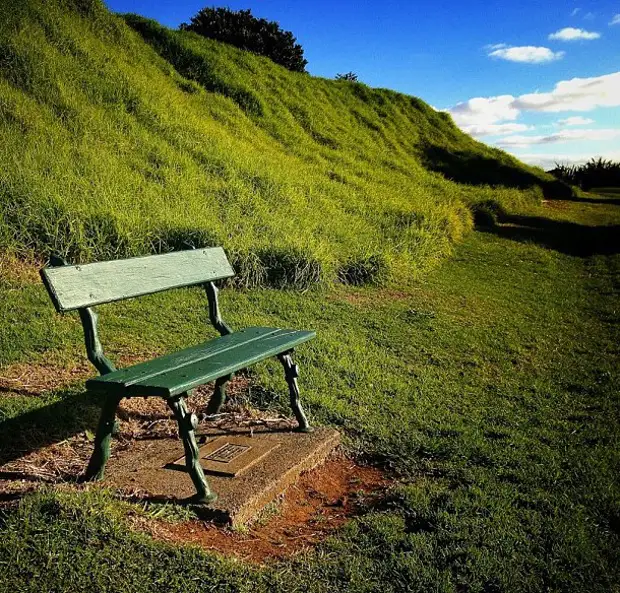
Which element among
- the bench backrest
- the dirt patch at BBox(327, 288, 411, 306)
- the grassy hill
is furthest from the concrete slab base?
the dirt patch at BBox(327, 288, 411, 306)

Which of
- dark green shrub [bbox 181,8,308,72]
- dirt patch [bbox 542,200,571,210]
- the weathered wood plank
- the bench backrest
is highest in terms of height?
dark green shrub [bbox 181,8,308,72]

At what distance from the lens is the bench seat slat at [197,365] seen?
2953mm

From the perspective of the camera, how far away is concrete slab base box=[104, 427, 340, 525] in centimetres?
309

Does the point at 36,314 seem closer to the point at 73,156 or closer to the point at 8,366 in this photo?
the point at 8,366

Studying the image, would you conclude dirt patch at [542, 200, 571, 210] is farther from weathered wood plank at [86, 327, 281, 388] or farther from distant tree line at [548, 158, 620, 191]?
weathered wood plank at [86, 327, 281, 388]

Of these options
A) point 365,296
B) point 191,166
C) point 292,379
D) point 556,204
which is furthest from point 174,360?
point 556,204

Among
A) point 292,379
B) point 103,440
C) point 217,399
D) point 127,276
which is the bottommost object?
point 217,399

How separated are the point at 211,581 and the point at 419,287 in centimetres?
685

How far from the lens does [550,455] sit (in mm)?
3889

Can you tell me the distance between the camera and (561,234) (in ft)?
52.5

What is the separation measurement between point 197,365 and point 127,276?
0.74 meters

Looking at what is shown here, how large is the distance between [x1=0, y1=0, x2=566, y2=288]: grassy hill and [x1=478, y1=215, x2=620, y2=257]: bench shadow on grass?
1213 mm

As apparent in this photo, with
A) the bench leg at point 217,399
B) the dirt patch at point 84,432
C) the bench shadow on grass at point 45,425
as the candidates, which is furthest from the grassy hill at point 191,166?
the bench leg at point 217,399

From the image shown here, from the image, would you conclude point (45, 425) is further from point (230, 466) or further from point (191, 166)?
point (191, 166)
